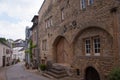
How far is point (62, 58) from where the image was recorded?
20234 mm

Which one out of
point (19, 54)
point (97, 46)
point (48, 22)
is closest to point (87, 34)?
point (97, 46)

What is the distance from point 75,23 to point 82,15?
1.31m

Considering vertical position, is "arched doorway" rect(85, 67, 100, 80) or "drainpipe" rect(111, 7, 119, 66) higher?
"drainpipe" rect(111, 7, 119, 66)

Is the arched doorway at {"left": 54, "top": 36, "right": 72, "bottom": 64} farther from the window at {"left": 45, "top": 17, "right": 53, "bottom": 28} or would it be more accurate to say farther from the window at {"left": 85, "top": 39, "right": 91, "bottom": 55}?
the window at {"left": 85, "top": 39, "right": 91, "bottom": 55}

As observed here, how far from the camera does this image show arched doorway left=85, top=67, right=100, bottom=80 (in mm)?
13591

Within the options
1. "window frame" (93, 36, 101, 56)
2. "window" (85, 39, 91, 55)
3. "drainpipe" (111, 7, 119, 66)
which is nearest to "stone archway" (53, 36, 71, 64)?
"window" (85, 39, 91, 55)

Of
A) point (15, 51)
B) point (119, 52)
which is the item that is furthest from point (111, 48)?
point (15, 51)

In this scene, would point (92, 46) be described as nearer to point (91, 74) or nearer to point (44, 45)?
point (91, 74)

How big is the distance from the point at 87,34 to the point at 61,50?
6.59m

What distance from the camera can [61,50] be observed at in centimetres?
2036

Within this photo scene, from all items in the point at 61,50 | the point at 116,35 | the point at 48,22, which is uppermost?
the point at 48,22

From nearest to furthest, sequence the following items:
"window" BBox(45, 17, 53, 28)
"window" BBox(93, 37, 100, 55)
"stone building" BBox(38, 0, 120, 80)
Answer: "stone building" BBox(38, 0, 120, 80)
"window" BBox(93, 37, 100, 55)
"window" BBox(45, 17, 53, 28)

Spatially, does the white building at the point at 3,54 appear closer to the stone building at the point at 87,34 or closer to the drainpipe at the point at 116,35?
the stone building at the point at 87,34

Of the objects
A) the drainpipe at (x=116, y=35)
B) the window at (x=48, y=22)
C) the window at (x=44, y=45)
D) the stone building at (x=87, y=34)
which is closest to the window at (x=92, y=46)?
the stone building at (x=87, y=34)
